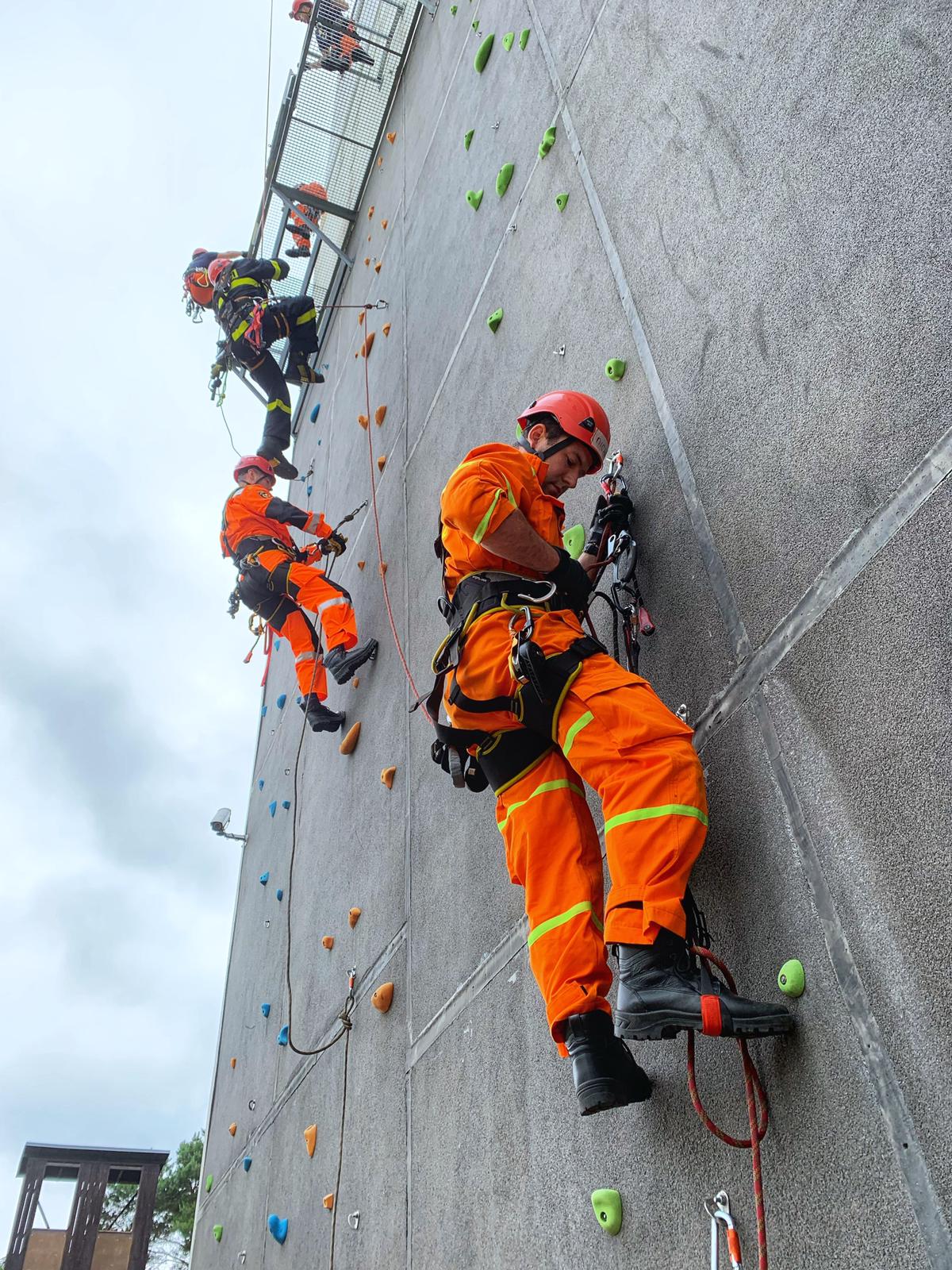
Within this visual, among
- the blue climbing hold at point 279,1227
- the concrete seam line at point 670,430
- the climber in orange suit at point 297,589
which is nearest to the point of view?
the concrete seam line at point 670,430

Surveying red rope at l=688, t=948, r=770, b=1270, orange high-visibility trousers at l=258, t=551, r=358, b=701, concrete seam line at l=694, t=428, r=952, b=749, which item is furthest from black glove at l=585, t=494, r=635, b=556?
orange high-visibility trousers at l=258, t=551, r=358, b=701

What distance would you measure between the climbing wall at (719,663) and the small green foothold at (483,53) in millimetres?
240

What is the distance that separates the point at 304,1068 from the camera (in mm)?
4012

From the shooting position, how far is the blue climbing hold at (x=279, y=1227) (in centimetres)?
372

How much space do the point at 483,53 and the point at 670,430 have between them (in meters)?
3.13

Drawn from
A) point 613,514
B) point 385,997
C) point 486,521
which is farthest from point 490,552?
point 385,997

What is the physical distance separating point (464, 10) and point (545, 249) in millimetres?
2919

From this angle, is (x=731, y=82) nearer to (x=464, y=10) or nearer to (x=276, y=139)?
(x=464, y=10)

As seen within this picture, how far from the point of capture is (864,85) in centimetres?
184

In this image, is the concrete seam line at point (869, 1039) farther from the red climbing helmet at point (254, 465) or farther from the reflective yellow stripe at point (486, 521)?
the red climbing helmet at point (254, 465)

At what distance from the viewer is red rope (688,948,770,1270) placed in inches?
54.0

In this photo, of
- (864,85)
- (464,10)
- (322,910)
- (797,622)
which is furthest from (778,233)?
(464,10)

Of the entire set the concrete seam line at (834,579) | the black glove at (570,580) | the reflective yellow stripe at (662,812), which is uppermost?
the black glove at (570,580)

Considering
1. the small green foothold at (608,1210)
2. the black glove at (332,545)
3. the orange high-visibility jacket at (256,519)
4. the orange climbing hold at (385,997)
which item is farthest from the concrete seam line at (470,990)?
the orange high-visibility jacket at (256,519)
